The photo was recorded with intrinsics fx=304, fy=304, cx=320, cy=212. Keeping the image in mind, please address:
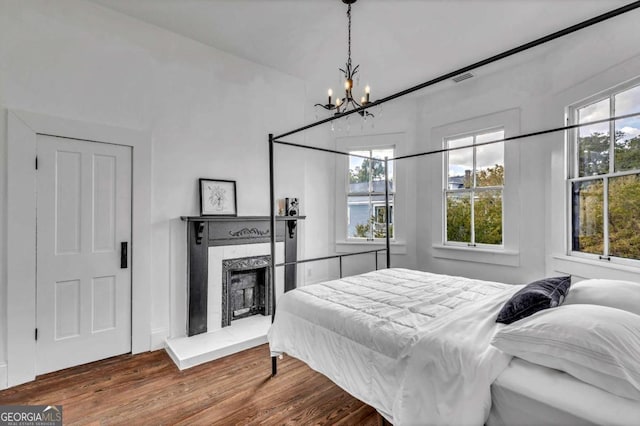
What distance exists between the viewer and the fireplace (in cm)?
330

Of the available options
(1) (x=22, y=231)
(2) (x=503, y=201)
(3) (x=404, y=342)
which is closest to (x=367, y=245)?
(2) (x=503, y=201)

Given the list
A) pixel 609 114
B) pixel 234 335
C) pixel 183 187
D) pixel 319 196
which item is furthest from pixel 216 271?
pixel 609 114

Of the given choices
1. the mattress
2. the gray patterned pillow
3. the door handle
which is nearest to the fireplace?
the door handle

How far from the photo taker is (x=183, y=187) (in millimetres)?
3131

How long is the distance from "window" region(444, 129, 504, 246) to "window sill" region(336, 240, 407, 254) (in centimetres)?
65

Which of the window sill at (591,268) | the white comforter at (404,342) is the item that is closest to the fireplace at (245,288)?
the white comforter at (404,342)

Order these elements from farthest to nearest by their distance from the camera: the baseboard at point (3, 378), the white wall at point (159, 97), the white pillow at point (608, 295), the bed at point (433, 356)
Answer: the white wall at point (159, 97) → the baseboard at point (3, 378) → the white pillow at point (608, 295) → the bed at point (433, 356)

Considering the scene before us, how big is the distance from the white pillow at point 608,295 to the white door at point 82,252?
11.2 ft

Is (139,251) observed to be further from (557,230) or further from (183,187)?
(557,230)

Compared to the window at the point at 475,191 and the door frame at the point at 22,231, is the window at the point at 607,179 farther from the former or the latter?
the door frame at the point at 22,231

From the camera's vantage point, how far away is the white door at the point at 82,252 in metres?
2.45

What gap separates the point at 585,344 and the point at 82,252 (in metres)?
3.37

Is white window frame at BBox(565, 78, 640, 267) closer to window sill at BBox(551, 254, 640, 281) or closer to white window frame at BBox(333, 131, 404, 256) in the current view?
window sill at BBox(551, 254, 640, 281)

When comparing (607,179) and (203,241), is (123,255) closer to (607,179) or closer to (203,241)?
(203,241)
